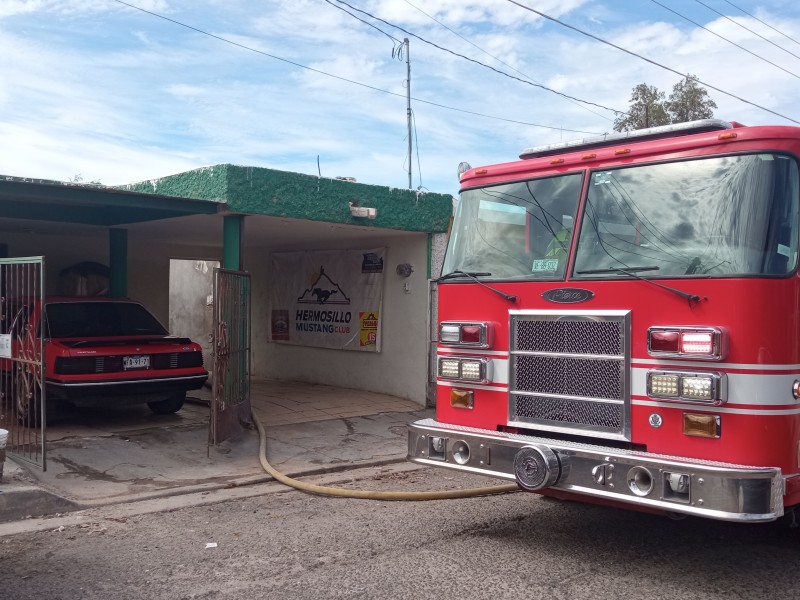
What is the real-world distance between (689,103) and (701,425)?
17.5 meters

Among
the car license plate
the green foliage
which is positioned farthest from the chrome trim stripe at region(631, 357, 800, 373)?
the green foliage

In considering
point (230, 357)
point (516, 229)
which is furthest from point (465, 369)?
point (230, 357)

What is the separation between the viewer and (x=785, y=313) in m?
4.53

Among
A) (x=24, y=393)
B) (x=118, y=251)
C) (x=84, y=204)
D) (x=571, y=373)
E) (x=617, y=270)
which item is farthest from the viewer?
(x=118, y=251)

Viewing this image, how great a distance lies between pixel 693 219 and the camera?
4.90 m

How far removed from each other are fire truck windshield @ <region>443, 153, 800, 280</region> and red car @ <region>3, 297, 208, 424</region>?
513 centimetres

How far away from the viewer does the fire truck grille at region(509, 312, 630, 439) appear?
16.5 ft

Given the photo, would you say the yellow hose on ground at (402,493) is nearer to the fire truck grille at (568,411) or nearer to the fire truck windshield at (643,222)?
the fire truck grille at (568,411)

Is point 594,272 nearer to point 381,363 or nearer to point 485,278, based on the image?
point 485,278

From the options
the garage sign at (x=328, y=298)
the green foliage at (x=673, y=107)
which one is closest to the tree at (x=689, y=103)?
the green foliage at (x=673, y=107)

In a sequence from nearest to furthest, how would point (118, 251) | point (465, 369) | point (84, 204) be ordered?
point (465, 369), point (84, 204), point (118, 251)

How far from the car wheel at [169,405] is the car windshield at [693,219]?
6821 mm

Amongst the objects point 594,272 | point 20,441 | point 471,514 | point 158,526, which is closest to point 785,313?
point 594,272

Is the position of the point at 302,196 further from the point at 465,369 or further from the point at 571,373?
the point at 571,373
